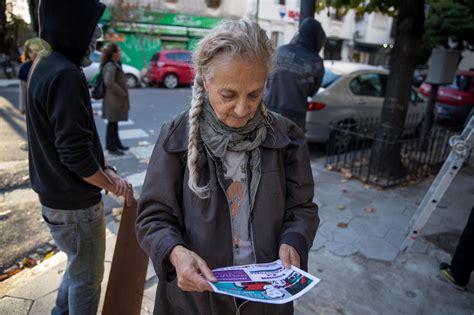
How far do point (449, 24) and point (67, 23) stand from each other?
12308mm

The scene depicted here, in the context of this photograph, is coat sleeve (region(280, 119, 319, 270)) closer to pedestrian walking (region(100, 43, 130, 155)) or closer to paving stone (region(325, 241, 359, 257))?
paving stone (region(325, 241, 359, 257))

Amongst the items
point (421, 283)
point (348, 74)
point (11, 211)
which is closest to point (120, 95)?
point (11, 211)

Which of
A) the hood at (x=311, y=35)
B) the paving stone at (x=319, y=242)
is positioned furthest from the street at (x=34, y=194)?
the paving stone at (x=319, y=242)

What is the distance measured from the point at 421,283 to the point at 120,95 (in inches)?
202

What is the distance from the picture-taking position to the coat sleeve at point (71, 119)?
168 cm

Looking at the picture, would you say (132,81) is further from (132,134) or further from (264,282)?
(264,282)

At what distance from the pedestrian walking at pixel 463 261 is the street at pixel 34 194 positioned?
261cm

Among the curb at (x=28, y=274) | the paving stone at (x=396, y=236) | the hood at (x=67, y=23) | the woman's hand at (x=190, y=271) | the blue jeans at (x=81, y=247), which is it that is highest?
the hood at (x=67, y=23)

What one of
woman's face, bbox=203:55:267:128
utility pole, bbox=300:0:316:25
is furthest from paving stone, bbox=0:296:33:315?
utility pole, bbox=300:0:316:25

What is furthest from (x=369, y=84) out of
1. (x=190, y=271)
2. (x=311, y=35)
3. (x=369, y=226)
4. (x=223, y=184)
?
(x=190, y=271)

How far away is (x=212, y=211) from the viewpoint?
1.39m

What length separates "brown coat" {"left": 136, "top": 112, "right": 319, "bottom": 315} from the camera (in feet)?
4.56

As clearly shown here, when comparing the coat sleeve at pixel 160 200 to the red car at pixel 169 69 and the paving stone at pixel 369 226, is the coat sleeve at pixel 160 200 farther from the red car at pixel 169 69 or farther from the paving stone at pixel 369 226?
the red car at pixel 169 69

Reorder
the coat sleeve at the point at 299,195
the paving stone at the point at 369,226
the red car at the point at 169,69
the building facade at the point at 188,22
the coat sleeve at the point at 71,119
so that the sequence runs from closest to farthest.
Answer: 1. the coat sleeve at the point at 299,195
2. the coat sleeve at the point at 71,119
3. the paving stone at the point at 369,226
4. the red car at the point at 169,69
5. the building facade at the point at 188,22
